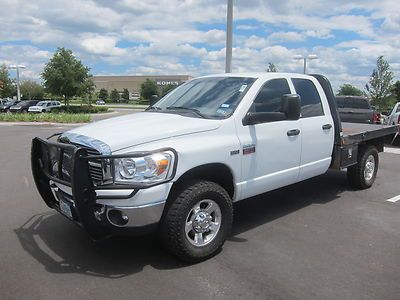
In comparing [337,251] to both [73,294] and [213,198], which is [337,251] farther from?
[73,294]

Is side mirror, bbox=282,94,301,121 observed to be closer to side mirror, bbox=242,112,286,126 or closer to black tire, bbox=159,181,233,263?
side mirror, bbox=242,112,286,126

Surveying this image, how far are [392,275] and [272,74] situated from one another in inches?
111

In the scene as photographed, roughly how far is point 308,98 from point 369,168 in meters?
2.38

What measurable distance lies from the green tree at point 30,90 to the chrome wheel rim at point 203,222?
83026mm

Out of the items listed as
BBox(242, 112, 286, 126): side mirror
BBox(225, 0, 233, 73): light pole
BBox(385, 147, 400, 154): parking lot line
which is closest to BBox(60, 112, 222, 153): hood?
BBox(242, 112, 286, 126): side mirror

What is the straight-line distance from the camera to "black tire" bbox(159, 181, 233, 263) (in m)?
4.22

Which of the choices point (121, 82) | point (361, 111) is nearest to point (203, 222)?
point (361, 111)

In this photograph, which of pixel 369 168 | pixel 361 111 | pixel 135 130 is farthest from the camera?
pixel 361 111

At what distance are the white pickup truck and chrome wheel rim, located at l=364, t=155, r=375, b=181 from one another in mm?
1619

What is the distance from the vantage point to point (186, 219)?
432 cm

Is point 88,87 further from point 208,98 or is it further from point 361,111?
point 208,98

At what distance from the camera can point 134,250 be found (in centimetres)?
486

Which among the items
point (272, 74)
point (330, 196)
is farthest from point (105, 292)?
point (330, 196)

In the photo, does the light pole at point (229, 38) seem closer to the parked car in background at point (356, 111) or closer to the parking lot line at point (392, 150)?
the parked car in background at point (356, 111)
